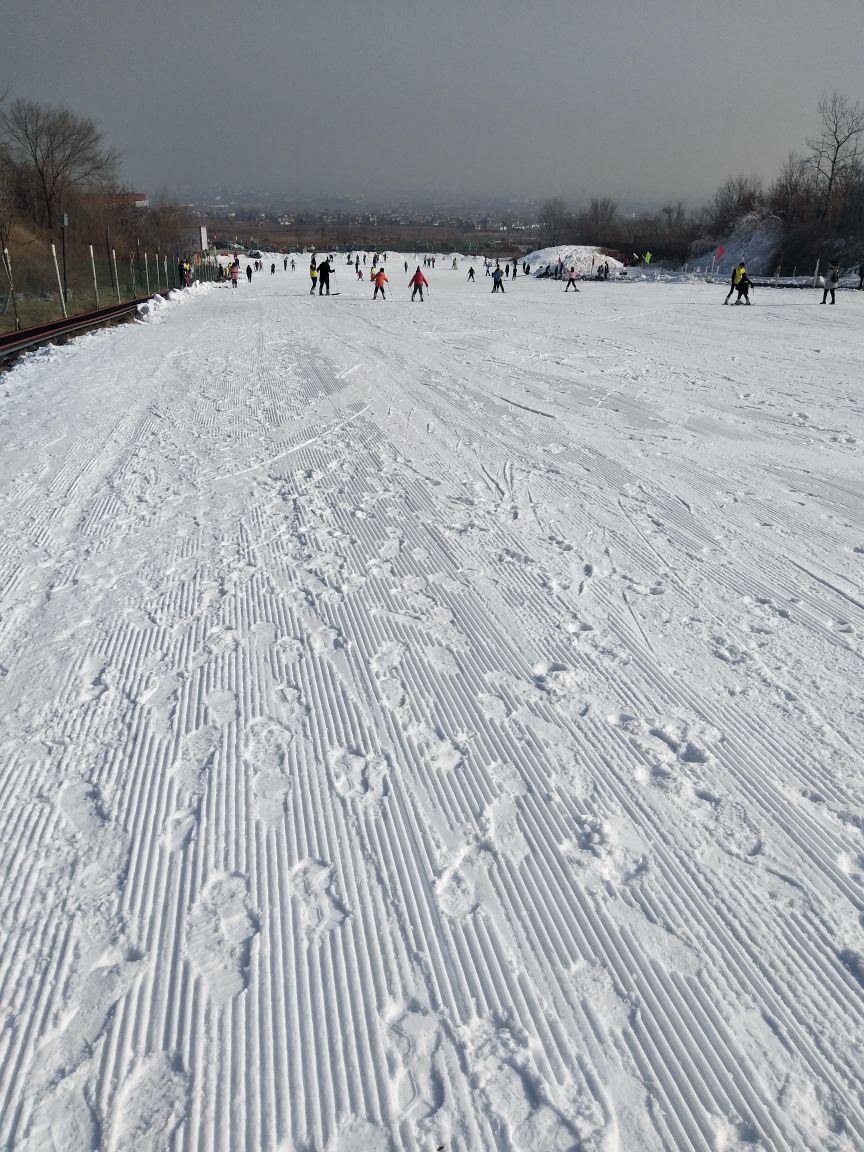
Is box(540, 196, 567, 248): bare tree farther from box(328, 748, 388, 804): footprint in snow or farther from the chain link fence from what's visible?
box(328, 748, 388, 804): footprint in snow

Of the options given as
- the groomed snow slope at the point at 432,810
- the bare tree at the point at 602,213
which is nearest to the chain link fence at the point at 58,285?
the groomed snow slope at the point at 432,810

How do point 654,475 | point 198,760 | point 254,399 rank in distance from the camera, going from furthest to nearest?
point 254,399, point 654,475, point 198,760

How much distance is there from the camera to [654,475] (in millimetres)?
7238

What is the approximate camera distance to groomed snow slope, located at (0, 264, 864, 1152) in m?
2.05

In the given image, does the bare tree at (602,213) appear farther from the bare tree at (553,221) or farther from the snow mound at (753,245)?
the snow mound at (753,245)

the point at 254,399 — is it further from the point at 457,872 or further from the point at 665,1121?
the point at 665,1121

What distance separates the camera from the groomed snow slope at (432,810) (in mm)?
2047

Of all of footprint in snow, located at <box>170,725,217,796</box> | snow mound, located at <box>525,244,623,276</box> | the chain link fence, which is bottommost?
footprint in snow, located at <box>170,725,217,796</box>

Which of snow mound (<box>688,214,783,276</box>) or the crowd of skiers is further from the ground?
snow mound (<box>688,214,783,276</box>)

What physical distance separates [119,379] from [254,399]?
10.2 feet

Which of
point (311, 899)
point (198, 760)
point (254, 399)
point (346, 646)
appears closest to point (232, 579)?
point (346, 646)

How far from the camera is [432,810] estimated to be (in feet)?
9.82

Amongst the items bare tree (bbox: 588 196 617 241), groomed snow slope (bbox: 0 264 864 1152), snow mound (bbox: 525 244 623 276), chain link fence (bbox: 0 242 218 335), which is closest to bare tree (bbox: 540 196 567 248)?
bare tree (bbox: 588 196 617 241)

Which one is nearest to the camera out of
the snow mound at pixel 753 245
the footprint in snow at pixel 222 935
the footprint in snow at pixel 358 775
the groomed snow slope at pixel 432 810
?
the groomed snow slope at pixel 432 810
